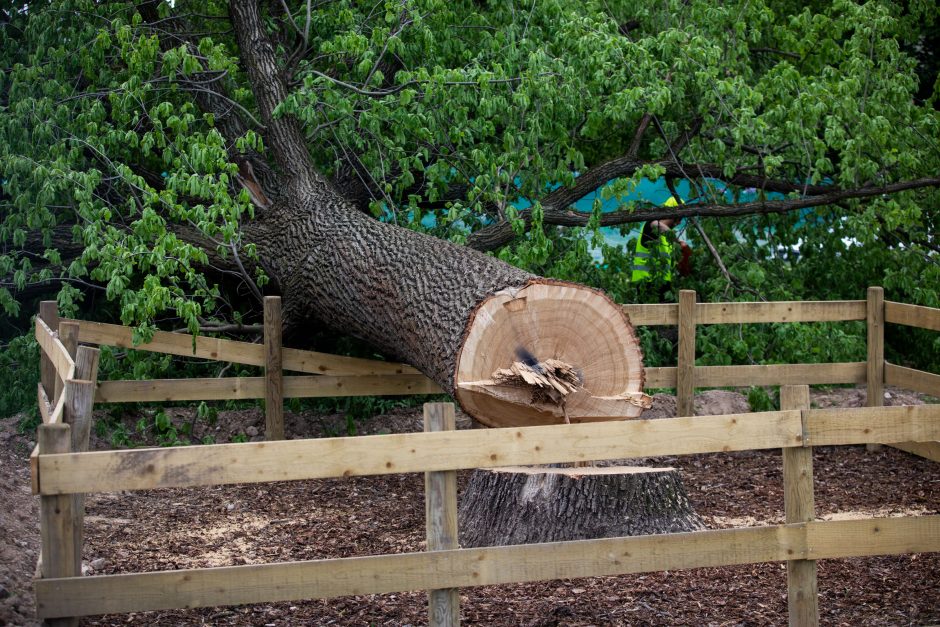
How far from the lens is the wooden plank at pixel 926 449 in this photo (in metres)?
7.82

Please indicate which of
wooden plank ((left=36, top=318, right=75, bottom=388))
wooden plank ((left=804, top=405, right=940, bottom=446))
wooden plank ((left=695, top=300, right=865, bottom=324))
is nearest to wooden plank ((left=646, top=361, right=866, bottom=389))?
wooden plank ((left=695, top=300, right=865, bottom=324))

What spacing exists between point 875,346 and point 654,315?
1.95m

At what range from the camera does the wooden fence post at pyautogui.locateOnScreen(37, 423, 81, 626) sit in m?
3.96

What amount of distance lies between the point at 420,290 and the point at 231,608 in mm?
2557

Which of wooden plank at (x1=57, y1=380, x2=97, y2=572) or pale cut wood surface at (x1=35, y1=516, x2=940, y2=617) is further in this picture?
wooden plank at (x1=57, y1=380, x2=97, y2=572)

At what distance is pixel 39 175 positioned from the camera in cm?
767

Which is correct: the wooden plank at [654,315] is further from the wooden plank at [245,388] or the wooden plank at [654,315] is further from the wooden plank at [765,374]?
the wooden plank at [245,388]

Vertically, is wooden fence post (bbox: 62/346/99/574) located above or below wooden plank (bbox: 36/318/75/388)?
below

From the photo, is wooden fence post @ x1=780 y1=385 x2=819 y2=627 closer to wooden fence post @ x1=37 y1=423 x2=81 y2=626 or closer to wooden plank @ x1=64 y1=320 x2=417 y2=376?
wooden fence post @ x1=37 y1=423 x2=81 y2=626

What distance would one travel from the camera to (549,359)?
5.89 metres

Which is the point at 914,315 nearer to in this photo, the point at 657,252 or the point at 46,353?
the point at 657,252

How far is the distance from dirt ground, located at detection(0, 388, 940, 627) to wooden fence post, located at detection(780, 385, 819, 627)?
59 cm

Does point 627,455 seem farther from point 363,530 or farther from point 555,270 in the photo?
point 555,270

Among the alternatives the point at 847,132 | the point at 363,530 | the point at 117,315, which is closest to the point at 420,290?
the point at 363,530
